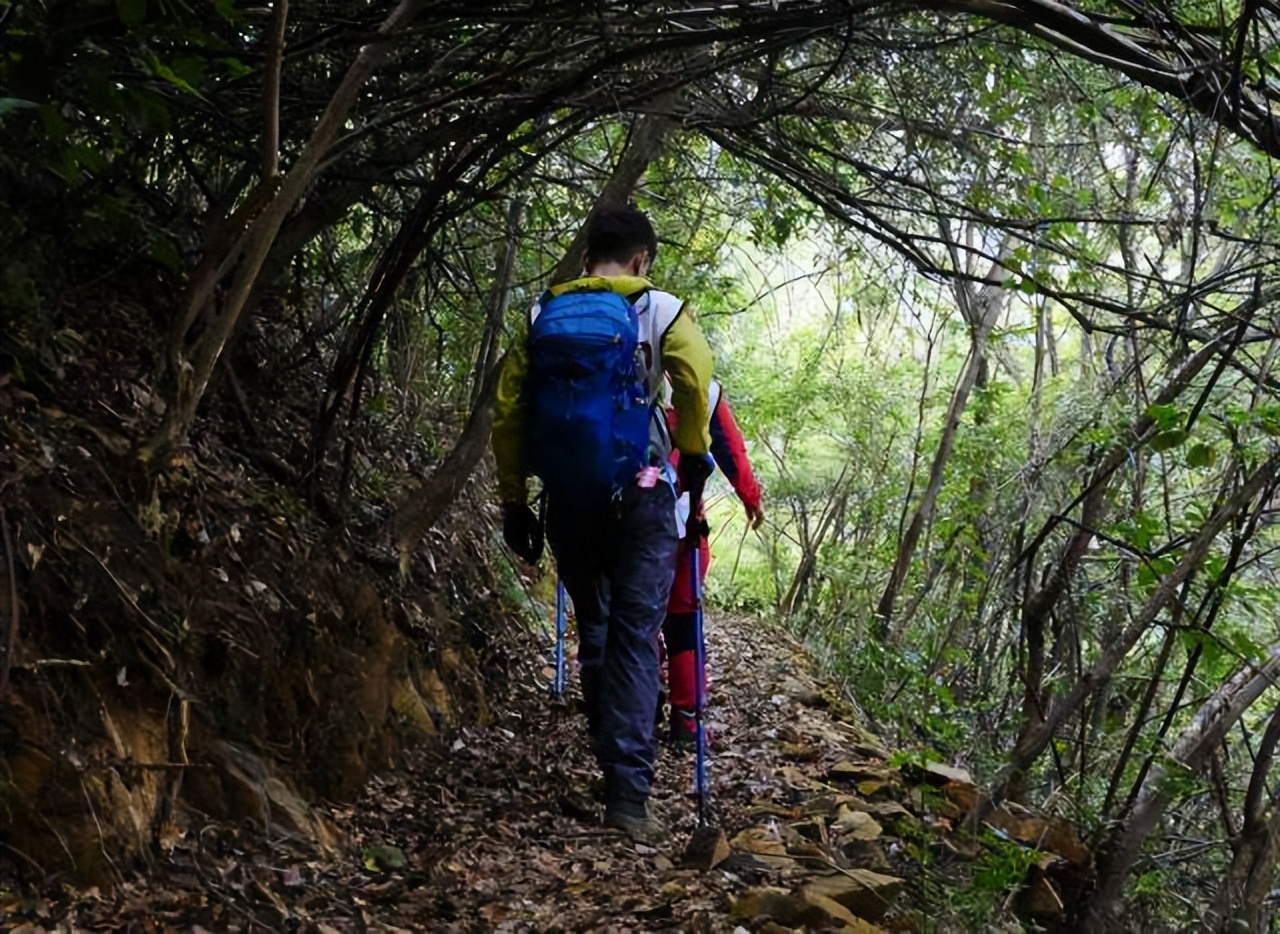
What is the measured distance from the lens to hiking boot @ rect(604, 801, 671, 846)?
3756 millimetres

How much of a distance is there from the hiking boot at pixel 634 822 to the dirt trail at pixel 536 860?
2.0 inches

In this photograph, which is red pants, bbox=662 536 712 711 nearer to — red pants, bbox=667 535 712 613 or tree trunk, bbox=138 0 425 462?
red pants, bbox=667 535 712 613

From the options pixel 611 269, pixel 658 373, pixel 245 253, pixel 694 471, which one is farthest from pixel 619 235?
pixel 245 253

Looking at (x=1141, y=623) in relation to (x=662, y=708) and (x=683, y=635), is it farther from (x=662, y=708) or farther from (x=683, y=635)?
(x=662, y=708)

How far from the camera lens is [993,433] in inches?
373

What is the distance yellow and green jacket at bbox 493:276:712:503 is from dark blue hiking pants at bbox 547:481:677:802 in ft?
0.67

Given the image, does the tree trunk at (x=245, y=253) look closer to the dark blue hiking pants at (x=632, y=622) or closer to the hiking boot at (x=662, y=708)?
the dark blue hiking pants at (x=632, y=622)

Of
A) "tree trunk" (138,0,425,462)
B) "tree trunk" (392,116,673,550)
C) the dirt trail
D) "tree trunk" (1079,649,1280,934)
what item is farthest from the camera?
"tree trunk" (392,116,673,550)

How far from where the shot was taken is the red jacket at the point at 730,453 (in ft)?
14.6

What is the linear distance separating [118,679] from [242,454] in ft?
4.79

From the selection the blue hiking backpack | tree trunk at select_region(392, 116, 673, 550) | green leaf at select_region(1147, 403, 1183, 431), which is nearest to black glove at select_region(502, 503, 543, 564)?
the blue hiking backpack

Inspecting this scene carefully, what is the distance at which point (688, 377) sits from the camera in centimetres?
376

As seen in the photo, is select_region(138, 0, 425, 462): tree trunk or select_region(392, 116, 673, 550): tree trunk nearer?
select_region(138, 0, 425, 462): tree trunk

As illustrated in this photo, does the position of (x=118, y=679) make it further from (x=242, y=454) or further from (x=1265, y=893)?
(x=1265, y=893)
